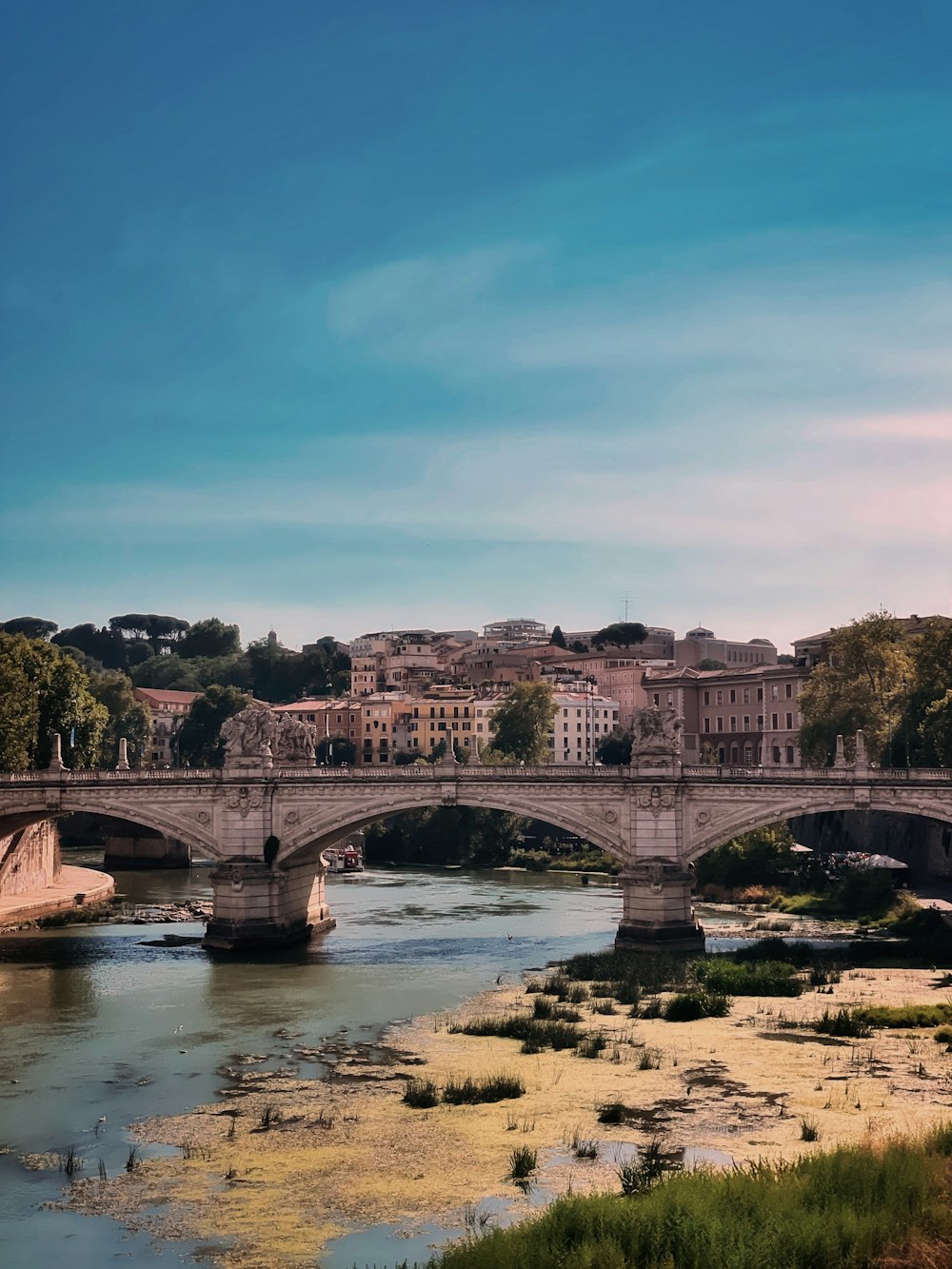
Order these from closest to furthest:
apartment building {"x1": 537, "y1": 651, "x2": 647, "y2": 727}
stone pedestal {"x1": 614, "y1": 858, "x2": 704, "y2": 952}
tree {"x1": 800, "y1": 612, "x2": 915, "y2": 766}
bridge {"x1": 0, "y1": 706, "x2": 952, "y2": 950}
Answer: stone pedestal {"x1": 614, "y1": 858, "x2": 704, "y2": 952} → bridge {"x1": 0, "y1": 706, "x2": 952, "y2": 950} → tree {"x1": 800, "y1": 612, "x2": 915, "y2": 766} → apartment building {"x1": 537, "y1": 651, "x2": 647, "y2": 727}

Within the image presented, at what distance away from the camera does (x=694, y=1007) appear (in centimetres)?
3784

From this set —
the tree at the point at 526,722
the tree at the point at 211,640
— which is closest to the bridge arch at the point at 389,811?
the tree at the point at 526,722

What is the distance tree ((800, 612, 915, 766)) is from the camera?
229ft

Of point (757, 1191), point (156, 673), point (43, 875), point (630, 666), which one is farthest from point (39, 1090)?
point (156, 673)

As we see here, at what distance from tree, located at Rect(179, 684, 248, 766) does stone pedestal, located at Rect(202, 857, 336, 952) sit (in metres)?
71.2

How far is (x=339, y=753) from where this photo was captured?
129 m

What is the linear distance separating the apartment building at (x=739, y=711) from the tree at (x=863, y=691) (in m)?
22.5

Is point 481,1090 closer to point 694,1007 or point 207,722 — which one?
point 694,1007

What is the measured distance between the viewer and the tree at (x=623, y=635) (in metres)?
170

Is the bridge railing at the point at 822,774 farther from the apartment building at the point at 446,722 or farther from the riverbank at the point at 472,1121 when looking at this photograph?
the apartment building at the point at 446,722

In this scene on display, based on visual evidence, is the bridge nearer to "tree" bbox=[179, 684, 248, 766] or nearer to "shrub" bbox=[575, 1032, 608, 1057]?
"shrub" bbox=[575, 1032, 608, 1057]

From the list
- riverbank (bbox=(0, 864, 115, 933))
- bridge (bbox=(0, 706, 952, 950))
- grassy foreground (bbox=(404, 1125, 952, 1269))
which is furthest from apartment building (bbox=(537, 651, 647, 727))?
grassy foreground (bbox=(404, 1125, 952, 1269))

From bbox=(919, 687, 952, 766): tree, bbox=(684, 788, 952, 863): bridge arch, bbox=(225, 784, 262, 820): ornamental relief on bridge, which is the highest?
bbox=(919, 687, 952, 766): tree

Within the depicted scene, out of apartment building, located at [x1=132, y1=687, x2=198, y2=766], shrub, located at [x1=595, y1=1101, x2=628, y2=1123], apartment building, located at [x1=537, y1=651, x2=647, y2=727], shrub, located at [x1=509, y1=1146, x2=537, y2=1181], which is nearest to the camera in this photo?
shrub, located at [x1=509, y1=1146, x2=537, y2=1181]
